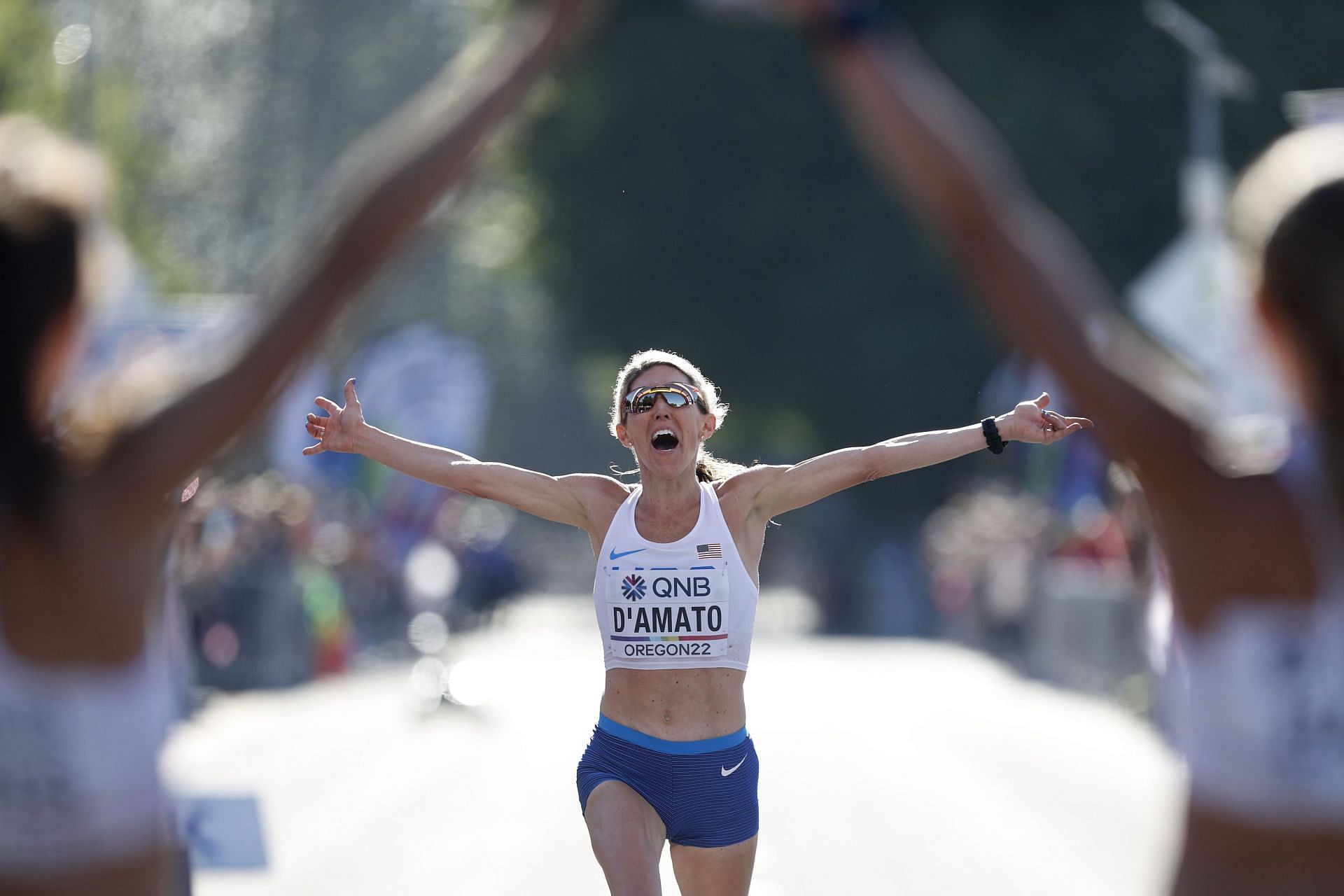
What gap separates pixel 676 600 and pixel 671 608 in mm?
28

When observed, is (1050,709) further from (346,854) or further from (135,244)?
(135,244)

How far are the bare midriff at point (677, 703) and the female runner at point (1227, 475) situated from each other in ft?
11.8

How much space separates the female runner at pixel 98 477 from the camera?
339 centimetres

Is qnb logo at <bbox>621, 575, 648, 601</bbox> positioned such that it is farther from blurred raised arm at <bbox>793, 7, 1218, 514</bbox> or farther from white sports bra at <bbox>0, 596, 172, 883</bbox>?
blurred raised arm at <bbox>793, 7, 1218, 514</bbox>

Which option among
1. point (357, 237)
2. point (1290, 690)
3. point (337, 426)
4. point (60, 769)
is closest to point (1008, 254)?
point (1290, 690)

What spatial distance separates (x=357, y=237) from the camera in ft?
11.1

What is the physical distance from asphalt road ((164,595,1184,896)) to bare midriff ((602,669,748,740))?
1.31 metres

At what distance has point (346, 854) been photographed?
1343 centimetres

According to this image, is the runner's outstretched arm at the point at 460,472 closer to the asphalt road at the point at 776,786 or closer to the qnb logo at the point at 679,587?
the qnb logo at the point at 679,587

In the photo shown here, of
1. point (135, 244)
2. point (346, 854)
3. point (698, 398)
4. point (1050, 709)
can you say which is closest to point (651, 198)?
point (135, 244)

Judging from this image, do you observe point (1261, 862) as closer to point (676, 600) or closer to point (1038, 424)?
point (1038, 424)

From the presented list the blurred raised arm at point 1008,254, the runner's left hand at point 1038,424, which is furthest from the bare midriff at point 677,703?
the blurred raised arm at point 1008,254

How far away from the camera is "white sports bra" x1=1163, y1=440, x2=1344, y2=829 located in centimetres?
331

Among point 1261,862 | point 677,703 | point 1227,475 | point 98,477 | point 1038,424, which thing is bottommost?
point 1261,862
